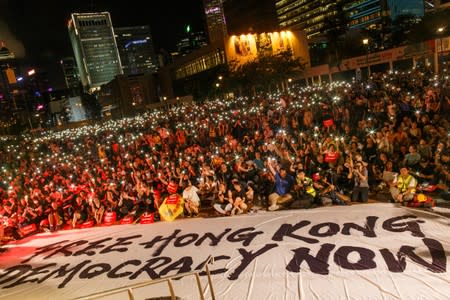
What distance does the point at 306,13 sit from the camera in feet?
364

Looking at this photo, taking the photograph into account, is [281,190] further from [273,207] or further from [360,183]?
[360,183]

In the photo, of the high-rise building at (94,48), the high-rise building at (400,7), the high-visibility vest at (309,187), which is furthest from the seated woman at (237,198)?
the high-rise building at (94,48)

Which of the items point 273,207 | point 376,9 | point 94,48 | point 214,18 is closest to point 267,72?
point 273,207

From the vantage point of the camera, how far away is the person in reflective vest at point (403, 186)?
25.4ft

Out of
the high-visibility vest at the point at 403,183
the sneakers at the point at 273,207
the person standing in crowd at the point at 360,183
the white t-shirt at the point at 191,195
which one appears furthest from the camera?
the white t-shirt at the point at 191,195

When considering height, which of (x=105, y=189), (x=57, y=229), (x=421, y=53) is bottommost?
(x=57, y=229)

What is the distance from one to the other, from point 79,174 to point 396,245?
557 inches

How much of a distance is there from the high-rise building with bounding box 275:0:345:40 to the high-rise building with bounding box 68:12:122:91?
92138 millimetres

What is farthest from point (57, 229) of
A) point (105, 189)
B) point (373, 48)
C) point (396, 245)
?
point (373, 48)

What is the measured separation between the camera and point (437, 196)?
25.9 feet

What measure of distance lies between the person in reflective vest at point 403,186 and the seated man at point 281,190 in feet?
8.49

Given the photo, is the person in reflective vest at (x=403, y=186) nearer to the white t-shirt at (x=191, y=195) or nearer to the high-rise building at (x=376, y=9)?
the white t-shirt at (x=191, y=195)

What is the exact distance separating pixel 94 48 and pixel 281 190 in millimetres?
181519

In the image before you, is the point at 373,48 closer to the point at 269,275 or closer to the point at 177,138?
the point at 177,138
